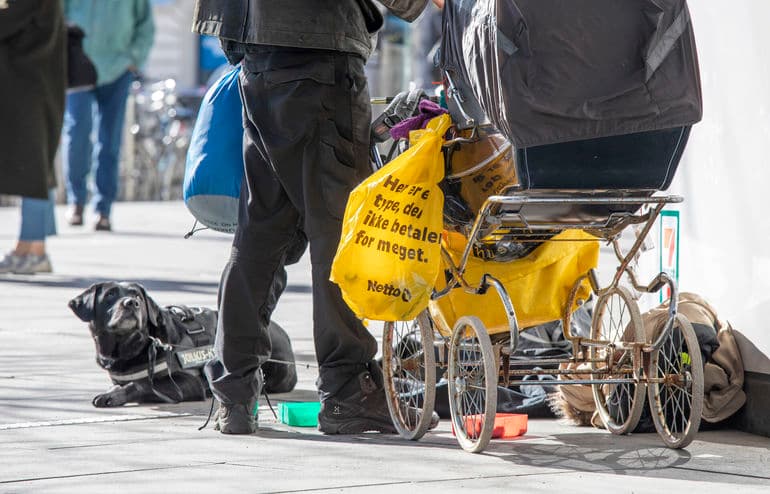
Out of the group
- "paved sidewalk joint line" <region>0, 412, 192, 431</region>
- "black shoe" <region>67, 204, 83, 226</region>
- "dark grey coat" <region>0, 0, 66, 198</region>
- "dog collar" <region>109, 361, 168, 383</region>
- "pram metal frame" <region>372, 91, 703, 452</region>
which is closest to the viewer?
"pram metal frame" <region>372, 91, 703, 452</region>

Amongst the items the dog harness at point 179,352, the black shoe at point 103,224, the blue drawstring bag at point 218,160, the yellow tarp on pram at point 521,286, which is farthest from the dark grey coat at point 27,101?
the yellow tarp on pram at point 521,286

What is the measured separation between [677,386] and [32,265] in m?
6.58

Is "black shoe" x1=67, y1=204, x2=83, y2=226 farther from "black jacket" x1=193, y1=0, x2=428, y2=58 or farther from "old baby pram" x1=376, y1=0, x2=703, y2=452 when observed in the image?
"black jacket" x1=193, y1=0, x2=428, y2=58

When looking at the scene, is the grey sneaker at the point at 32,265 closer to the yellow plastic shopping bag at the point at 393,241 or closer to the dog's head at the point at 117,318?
the dog's head at the point at 117,318

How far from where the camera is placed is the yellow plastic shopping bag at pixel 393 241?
4.72m

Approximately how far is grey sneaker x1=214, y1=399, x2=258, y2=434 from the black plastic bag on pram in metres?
1.49

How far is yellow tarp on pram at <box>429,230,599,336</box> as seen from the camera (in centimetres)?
516

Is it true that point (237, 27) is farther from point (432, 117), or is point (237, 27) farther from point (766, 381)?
point (766, 381)

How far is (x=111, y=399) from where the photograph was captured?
5.84 metres

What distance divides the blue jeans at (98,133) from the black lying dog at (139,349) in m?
7.16

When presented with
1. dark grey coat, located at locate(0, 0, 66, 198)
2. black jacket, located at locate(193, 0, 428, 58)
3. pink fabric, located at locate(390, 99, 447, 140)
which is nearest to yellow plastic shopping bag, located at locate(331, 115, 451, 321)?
pink fabric, located at locate(390, 99, 447, 140)

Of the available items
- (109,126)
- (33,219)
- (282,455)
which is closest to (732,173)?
(282,455)

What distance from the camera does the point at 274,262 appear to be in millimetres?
5281

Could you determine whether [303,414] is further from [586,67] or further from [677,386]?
[586,67]
